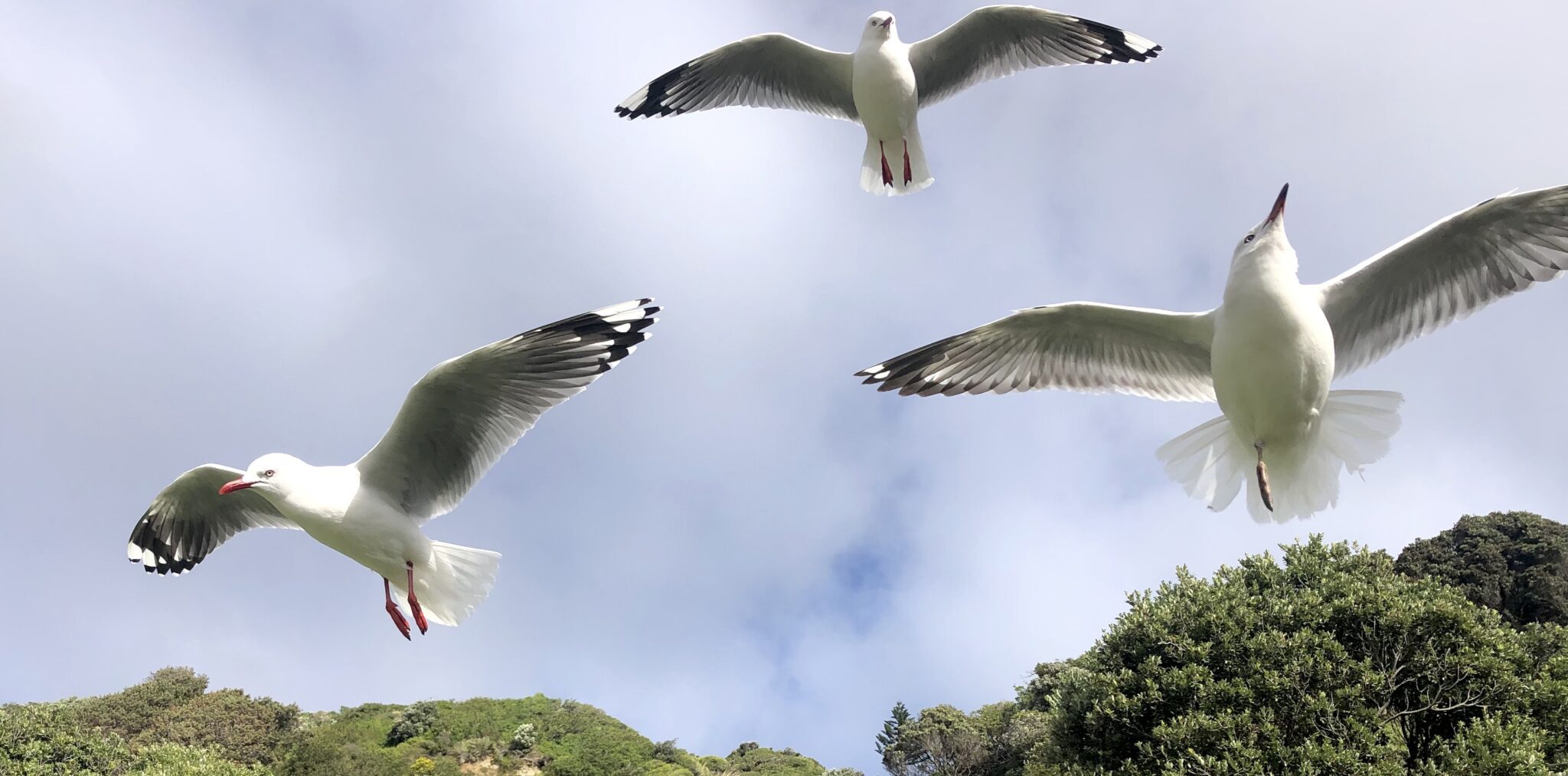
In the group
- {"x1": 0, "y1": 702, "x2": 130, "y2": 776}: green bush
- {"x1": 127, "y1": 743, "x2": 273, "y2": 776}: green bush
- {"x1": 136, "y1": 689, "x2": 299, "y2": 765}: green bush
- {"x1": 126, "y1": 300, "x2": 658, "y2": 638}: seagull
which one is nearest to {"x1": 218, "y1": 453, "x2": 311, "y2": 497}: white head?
{"x1": 126, "y1": 300, "x2": 658, "y2": 638}: seagull

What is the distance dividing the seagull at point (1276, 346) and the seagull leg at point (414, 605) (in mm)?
3897

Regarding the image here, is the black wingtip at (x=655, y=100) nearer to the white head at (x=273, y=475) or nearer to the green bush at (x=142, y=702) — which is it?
the white head at (x=273, y=475)

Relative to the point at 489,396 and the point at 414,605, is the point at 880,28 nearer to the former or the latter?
the point at 489,396

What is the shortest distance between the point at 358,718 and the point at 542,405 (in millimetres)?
31943

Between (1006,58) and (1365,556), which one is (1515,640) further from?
(1006,58)

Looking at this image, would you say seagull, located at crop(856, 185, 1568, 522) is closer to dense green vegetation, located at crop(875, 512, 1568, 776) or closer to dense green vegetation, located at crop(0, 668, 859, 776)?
dense green vegetation, located at crop(875, 512, 1568, 776)

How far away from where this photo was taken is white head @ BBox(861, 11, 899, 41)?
427 inches

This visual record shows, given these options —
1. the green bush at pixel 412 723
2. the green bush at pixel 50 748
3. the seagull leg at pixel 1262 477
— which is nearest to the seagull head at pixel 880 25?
the seagull leg at pixel 1262 477

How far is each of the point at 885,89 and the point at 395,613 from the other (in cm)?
624

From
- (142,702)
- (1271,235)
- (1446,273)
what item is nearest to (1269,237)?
(1271,235)

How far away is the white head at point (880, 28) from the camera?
1084 centimetres

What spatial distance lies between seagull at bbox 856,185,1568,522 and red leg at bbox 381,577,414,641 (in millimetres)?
4126

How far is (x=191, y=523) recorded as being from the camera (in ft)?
32.4

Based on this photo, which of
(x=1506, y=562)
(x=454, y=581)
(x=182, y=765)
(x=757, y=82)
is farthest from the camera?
(x=1506, y=562)
